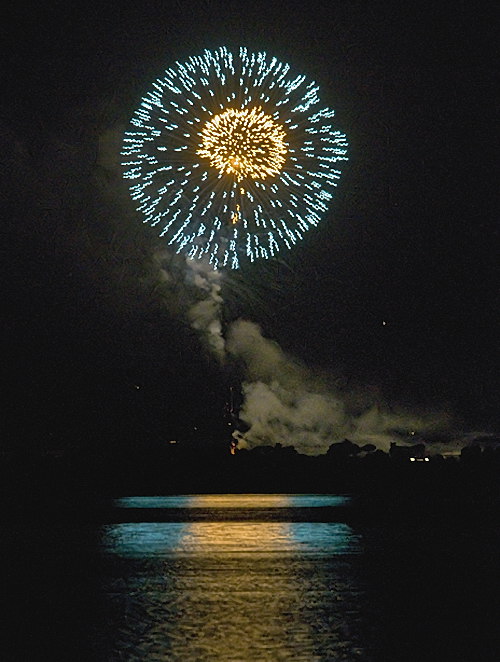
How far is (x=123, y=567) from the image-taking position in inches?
1157

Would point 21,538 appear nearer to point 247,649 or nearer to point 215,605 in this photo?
point 215,605

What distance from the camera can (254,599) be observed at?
2041cm

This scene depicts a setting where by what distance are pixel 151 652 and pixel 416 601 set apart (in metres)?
7.45

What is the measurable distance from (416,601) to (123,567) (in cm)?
1173

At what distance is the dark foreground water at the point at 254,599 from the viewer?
14.5m

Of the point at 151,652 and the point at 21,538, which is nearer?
the point at 151,652

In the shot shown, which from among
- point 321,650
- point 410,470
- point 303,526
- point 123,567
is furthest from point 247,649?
point 410,470

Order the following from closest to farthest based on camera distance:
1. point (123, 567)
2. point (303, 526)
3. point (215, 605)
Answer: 1. point (215, 605)
2. point (123, 567)
3. point (303, 526)

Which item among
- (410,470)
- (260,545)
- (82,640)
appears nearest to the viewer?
(82,640)

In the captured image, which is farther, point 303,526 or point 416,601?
point 303,526

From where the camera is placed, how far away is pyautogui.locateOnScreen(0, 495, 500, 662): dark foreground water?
14.5m

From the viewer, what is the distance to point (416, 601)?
20.0m

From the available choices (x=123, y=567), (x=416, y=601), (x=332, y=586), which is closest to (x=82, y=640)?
(x=416, y=601)

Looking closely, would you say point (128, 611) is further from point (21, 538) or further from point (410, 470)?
point (410, 470)
